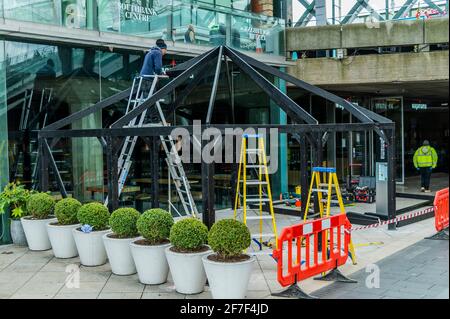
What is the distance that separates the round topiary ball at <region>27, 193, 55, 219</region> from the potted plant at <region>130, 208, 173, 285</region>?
303cm

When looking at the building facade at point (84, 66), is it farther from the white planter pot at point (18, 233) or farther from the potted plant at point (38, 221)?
the potted plant at point (38, 221)

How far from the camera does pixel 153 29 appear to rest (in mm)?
13617

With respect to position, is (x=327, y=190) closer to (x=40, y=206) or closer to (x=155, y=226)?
(x=155, y=226)

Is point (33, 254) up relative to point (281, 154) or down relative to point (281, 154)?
down

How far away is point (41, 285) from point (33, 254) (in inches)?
Result: 89.8

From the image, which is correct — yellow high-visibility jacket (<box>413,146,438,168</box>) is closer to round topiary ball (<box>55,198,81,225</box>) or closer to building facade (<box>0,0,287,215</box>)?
building facade (<box>0,0,287,215</box>)

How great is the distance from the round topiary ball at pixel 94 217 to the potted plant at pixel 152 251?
4.52 ft

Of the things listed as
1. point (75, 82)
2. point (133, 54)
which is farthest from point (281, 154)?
point (75, 82)

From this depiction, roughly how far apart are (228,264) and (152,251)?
151 cm

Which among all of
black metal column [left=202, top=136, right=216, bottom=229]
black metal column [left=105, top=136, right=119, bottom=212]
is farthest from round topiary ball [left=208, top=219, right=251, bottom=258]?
black metal column [left=105, top=136, right=119, bottom=212]

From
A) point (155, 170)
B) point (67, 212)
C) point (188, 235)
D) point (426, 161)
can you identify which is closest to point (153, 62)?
point (155, 170)

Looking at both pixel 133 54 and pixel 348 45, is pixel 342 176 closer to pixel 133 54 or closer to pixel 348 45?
pixel 348 45

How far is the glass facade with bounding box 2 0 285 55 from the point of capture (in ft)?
38.1

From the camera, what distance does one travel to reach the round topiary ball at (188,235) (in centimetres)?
739
